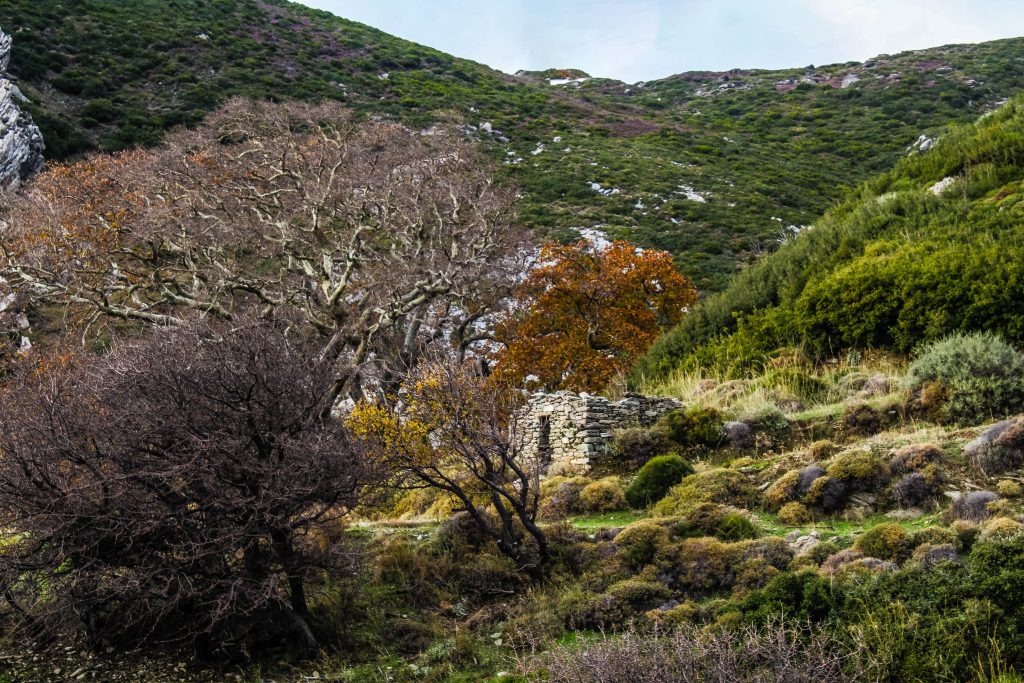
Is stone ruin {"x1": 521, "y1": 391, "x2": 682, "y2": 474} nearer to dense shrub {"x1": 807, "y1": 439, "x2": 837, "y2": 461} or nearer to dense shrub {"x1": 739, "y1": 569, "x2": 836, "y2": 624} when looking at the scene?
dense shrub {"x1": 807, "y1": 439, "x2": 837, "y2": 461}

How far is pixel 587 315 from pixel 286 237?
8.53 m

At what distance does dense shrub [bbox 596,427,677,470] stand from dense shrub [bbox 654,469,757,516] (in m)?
2.17

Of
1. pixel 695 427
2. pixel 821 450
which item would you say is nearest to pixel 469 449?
pixel 821 450

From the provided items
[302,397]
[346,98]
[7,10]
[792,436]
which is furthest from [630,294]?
[7,10]

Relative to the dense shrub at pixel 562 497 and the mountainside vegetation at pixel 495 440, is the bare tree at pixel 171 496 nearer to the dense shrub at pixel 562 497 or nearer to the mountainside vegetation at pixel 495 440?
the mountainside vegetation at pixel 495 440

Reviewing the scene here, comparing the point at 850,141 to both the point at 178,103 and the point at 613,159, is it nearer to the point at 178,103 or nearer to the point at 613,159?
the point at 613,159

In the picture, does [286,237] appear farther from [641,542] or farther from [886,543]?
[886,543]

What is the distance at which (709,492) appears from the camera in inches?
444

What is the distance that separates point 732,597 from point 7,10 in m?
60.6

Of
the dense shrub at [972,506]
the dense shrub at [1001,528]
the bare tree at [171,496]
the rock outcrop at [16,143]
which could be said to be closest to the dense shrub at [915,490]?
the dense shrub at [972,506]

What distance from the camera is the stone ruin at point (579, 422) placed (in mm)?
14875

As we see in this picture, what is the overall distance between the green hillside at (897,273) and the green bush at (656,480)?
4588mm

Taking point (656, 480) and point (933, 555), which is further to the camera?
point (656, 480)

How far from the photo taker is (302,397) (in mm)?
9234
